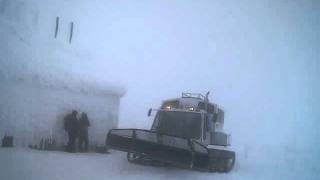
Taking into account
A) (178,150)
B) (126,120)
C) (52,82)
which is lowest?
(178,150)

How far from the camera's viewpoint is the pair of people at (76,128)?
345 cm

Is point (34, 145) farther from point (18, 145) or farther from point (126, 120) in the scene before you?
point (126, 120)

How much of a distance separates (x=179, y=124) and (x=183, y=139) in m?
0.46

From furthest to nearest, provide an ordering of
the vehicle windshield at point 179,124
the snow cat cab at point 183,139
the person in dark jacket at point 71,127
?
the vehicle windshield at point 179,124, the person in dark jacket at point 71,127, the snow cat cab at point 183,139

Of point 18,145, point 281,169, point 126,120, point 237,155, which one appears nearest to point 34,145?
point 18,145

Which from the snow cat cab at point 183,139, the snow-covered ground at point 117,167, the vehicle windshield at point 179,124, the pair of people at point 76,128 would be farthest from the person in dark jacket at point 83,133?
the vehicle windshield at point 179,124

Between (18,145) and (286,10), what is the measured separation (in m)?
3.05

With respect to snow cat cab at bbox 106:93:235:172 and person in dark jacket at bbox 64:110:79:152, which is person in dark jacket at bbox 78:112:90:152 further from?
snow cat cab at bbox 106:93:235:172

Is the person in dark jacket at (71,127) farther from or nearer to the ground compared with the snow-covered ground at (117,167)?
farther from the ground

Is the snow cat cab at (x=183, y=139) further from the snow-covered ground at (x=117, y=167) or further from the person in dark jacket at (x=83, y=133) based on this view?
the person in dark jacket at (x=83, y=133)

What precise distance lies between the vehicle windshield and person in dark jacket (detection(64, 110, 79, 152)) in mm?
780

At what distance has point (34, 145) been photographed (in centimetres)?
352

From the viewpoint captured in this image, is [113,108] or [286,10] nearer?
[113,108]

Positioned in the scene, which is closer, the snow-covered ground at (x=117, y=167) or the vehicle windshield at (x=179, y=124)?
the snow-covered ground at (x=117, y=167)
